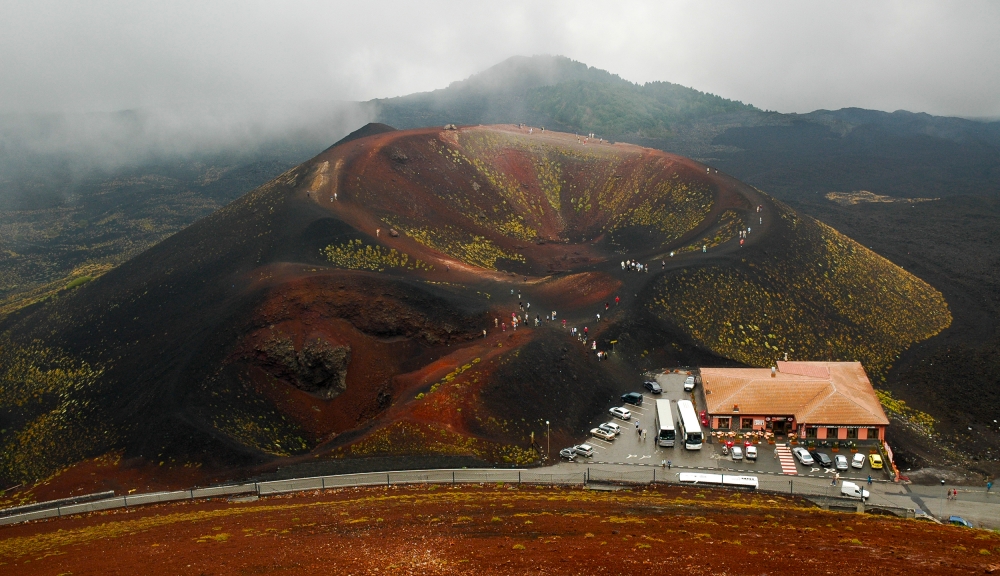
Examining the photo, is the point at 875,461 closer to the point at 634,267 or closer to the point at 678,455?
the point at 678,455

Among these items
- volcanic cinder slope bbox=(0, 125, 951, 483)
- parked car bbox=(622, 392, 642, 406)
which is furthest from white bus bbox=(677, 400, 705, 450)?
volcanic cinder slope bbox=(0, 125, 951, 483)

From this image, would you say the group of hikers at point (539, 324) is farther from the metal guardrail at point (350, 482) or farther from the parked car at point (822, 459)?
the parked car at point (822, 459)

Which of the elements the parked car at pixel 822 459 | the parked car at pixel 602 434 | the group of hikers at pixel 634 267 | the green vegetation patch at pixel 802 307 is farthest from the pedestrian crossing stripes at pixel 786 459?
the group of hikers at pixel 634 267

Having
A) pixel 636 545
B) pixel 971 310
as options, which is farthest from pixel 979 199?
pixel 636 545

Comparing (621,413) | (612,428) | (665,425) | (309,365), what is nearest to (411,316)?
(309,365)

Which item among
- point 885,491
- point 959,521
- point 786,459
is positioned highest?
point 786,459

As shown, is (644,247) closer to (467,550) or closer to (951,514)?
(951,514)
